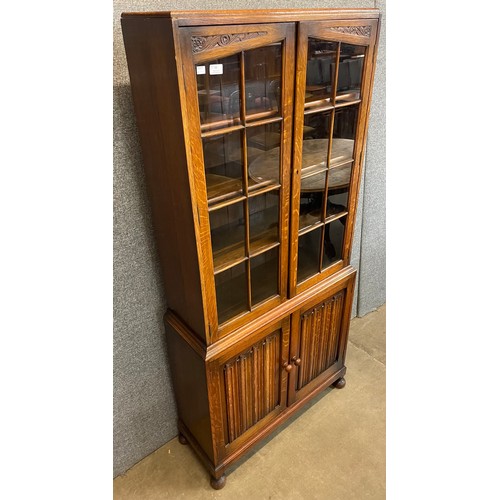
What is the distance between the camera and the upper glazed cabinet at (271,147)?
91cm

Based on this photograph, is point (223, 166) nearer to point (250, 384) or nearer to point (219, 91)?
point (219, 91)

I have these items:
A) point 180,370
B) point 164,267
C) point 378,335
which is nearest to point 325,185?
point 164,267

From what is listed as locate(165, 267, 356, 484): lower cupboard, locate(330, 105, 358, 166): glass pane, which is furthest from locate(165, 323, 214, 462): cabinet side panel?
locate(330, 105, 358, 166): glass pane

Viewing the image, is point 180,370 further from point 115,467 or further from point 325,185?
point 325,185

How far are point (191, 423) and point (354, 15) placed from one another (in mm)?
1364

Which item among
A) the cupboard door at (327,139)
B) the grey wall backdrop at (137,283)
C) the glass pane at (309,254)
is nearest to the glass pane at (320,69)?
the cupboard door at (327,139)

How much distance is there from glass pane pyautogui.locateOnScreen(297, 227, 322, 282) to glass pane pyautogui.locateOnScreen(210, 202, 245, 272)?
276mm

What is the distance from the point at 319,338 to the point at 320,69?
3.08 feet

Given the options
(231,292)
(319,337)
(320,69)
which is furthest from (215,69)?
(319,337)

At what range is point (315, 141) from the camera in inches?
46.4

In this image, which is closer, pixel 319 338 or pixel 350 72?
pixel 350 72

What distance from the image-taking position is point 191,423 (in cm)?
146

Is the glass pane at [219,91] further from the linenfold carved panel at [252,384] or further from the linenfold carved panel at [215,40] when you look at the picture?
the linenfold carved panel at [252,384]

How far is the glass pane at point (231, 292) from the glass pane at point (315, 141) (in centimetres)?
35
